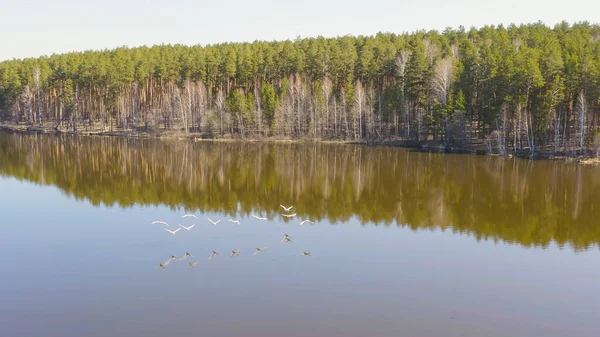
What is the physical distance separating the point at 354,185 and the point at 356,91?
1444 inches

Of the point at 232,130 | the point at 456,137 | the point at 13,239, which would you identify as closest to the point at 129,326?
the point at 13,239

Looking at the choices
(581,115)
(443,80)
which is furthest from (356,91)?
(581,115)

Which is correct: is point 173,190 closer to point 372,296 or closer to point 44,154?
point 372,296

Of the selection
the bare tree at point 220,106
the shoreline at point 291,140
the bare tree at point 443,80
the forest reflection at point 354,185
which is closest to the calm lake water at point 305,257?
the forest reflection at point 354,185

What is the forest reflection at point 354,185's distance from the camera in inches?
1129

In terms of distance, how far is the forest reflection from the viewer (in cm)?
2867

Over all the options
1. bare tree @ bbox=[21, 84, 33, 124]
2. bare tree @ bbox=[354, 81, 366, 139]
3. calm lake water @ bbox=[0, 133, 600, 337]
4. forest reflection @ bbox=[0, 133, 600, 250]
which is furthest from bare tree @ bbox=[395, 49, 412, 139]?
bare tree @ bbox=[21, 84, 33, 124]

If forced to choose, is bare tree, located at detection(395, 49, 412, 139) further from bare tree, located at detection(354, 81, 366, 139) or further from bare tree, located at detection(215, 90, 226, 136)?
bare tree, located at detection(215, 90, 226, 136)

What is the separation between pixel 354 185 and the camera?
39094mm

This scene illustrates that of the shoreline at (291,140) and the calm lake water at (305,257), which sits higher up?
the shoreline at (291,140)

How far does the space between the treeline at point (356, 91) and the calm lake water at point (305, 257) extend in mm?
15079

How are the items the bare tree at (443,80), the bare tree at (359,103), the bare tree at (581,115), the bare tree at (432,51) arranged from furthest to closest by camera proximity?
the bare tree at (432,51) → the bare tree at (359,103) → the bare tree at (443,80) → the bare tree at (581,115)

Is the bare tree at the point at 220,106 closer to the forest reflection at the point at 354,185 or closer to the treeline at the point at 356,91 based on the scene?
the treeline at the point at 356,91

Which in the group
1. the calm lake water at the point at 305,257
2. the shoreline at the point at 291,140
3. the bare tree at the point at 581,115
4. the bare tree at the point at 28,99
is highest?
the bare tree at the point at 28,99
